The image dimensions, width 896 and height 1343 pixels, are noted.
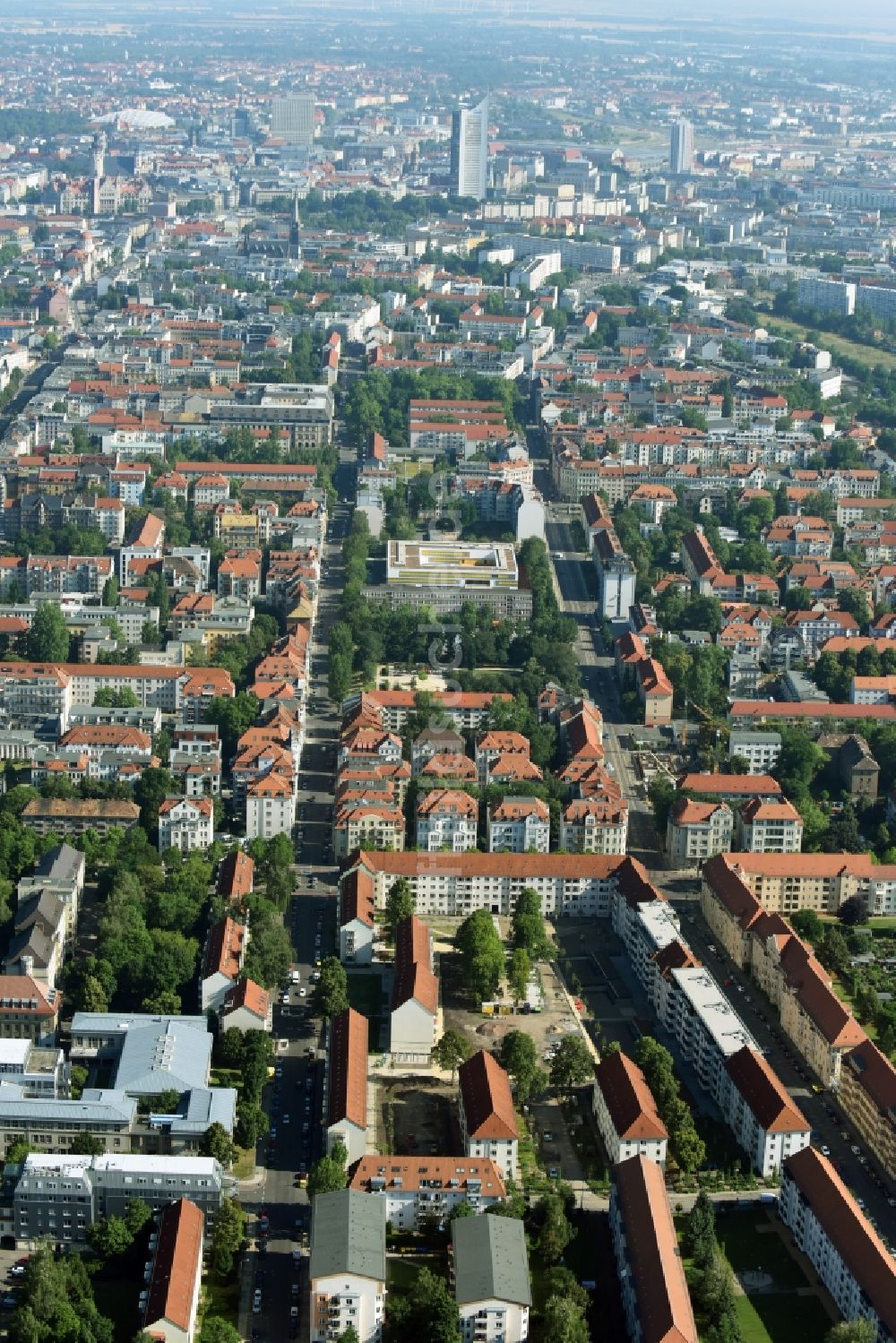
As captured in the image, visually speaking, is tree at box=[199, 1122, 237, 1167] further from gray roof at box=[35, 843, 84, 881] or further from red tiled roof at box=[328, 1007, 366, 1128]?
gray roof at box=[35, 843, 84, 881]

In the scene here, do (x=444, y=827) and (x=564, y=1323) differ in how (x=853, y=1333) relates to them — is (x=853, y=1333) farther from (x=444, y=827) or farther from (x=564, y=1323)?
(x=444, y=827)

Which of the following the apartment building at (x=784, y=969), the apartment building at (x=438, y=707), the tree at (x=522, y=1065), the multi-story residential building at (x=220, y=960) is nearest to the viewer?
the tree at (x=522, y=1065)

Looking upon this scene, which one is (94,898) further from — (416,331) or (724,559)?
(416,331)

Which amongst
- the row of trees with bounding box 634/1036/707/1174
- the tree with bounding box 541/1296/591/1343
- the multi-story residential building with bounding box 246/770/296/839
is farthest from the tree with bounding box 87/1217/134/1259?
the multi-story residential building with bounding box 246/770/296/839

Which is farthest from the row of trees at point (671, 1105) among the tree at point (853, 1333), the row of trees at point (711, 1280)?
the tree at point (853, 1333)

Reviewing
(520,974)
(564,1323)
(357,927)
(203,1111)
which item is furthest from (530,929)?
(564,1323)

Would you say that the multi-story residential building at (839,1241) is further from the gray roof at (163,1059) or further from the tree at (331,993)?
the gray roof at (163,1059)
